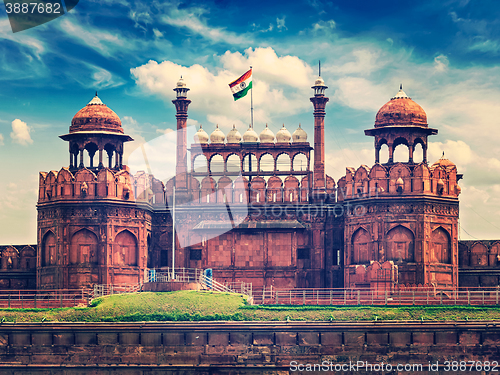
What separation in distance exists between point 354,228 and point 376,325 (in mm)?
13044

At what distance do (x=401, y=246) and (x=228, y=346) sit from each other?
17278 mm

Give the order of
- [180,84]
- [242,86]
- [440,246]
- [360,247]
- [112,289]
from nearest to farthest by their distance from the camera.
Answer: [112,289] → [440,246] → [360,247] → [242,86] → [180,84]

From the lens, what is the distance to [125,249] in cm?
6744

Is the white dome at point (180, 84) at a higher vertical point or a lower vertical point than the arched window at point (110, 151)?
higher

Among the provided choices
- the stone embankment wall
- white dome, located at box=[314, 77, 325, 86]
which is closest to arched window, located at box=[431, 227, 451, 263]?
the stone embankment wall

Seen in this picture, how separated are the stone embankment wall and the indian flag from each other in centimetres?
2329

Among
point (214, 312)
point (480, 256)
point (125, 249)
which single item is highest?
point (125, 249)

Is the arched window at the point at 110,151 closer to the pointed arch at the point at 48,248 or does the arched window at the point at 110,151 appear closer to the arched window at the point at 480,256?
the pointed arch at the point at 48,248

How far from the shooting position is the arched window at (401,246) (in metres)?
64.6

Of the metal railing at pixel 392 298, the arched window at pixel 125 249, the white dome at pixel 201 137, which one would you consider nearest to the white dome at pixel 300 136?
the white dome at pixel 201 137

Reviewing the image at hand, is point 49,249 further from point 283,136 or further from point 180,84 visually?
point 283,136

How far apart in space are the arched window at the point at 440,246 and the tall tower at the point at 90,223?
23.6 meters

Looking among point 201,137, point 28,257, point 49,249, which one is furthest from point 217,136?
point 28,257

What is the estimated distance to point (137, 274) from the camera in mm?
67375
